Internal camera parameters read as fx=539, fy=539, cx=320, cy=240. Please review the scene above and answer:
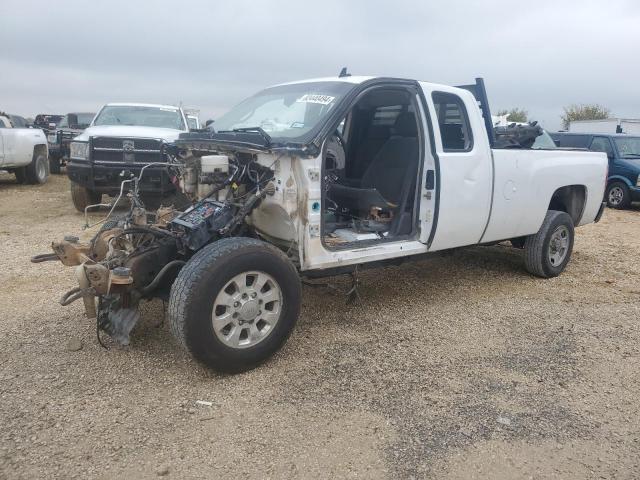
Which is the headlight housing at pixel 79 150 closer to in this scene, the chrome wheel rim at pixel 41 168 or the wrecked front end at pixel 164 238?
the wrecked front end at pixel 164 238

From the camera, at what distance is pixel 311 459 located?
273cm

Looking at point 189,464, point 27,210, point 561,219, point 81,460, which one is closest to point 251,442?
point 189,464

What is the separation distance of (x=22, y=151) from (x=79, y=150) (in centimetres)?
549

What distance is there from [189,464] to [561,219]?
4771 millimetres

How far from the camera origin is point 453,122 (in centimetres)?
482

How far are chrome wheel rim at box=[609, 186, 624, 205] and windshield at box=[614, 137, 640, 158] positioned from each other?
33.9 inches

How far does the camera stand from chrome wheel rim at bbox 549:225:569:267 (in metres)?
5.95

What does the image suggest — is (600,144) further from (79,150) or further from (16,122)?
(16,122)

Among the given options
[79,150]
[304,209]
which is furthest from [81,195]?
[304,209]

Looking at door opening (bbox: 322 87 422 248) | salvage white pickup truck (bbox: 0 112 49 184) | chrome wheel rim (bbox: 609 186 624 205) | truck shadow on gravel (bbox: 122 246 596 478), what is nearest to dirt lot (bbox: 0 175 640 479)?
truck shadow on gravel (bbox: 122 246 596 478)

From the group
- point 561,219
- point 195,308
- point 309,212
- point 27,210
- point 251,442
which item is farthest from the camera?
point 27,210

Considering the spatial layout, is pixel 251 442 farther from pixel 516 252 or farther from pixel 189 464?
pixel 516 252

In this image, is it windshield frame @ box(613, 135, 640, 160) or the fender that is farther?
windshield frame @ box(613, 135, 640, 160)

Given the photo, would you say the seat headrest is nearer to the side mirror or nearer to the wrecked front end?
the wrecked front end
